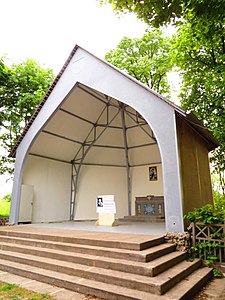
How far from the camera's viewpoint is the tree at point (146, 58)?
1455cm

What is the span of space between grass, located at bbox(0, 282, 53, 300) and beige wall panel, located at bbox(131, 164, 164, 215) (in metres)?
8.22

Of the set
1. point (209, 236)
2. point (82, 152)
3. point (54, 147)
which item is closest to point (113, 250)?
point (209, 236)

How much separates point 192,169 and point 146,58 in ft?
Answer: 35.8

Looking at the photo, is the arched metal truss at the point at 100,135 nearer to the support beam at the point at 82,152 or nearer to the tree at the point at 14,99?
the support beam at the point at 82,152

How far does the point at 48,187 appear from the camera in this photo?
1003 cm

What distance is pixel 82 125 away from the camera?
10.4 m

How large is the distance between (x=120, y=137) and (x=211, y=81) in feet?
16.7

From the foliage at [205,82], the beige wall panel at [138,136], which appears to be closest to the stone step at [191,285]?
the foliage at [205,82]

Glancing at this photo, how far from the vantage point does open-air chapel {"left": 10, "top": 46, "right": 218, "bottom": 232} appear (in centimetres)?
558

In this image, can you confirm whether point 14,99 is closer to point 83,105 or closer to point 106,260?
point 83,105

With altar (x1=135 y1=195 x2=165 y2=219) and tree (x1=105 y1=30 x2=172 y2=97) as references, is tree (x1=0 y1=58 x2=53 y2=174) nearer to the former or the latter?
tree (x1=105 y1=30 x2=172 y2=97)

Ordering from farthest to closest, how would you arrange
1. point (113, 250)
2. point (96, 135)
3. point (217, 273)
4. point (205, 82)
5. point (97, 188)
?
1. point (97, 188)
2. point (96, 135)
3. point (205, 82)
4. point (217, 273)
5. point (113, 250)

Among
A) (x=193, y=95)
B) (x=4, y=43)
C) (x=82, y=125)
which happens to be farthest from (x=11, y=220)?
(x=193, y=95)

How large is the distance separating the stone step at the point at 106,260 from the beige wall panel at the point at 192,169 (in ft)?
4.84
